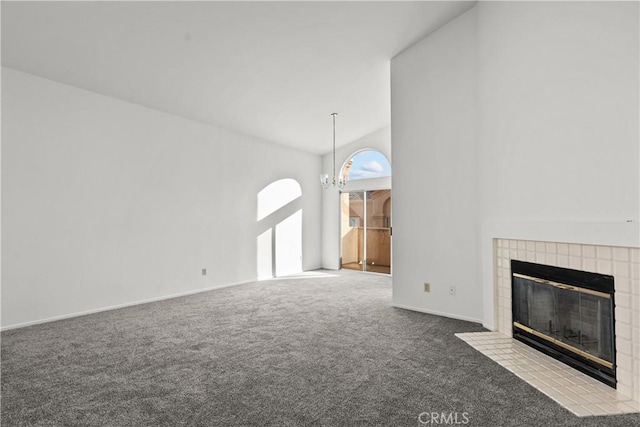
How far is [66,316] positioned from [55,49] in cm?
298

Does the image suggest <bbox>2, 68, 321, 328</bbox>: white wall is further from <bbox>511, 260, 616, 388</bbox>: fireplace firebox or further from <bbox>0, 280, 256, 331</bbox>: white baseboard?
<bbox>511, 260, 616, 388</bbox>: fireplace firebox

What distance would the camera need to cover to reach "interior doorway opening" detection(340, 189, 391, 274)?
284 inches

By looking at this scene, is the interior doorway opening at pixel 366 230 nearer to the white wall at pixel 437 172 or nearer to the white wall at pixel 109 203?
the white wall at pixel 109 203

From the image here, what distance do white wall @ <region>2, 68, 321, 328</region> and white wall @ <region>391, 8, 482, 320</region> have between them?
10.1ft

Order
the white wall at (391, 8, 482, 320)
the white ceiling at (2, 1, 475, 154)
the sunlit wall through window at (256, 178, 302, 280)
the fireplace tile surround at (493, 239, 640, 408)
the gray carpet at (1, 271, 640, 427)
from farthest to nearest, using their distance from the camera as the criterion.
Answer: the sunlit wall through window at (256, 178, 302, 280), the white wall at (391, 8, 482, 320), the white ceiling at (2, 1, 475, 154), the fireplace tile surround at (493, 239, 640, 408), the gray carpet at (1, 271, 640, 427)

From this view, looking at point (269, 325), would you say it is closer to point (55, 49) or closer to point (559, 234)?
point (559, 234)

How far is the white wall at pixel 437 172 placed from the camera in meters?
3.77

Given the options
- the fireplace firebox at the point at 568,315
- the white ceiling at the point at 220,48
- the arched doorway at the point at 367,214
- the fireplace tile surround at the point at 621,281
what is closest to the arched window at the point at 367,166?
the arched doorway at the point at 367,214

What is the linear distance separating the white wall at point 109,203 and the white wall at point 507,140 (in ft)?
10.1

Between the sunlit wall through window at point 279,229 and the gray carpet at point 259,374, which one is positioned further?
the sunlit wall through window at point 279,229

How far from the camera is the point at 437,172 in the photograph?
13.2 feet

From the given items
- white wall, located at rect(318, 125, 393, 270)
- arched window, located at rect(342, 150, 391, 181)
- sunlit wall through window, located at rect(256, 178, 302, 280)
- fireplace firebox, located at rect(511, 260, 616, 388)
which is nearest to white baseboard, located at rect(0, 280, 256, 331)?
sunlit wall through window, located at rect(256, 178, 302, 280)

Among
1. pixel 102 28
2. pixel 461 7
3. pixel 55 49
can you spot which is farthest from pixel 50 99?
pixel 461 7

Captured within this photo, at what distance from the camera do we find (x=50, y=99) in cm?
390
